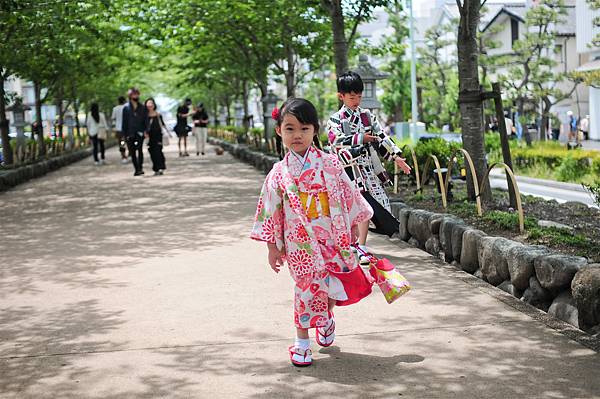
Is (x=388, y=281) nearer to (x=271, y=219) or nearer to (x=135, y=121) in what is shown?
(x=271, y=219)

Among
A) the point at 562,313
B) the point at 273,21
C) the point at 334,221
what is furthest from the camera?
the point at 273,21

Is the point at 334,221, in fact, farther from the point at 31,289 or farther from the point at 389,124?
the point at 389,124

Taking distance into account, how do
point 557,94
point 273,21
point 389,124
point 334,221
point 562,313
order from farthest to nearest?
point 389,124 < point 557,94 < point 273,21 < point 562,313 < point 334,221

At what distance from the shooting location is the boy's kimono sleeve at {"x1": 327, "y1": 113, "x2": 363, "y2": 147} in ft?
24.8

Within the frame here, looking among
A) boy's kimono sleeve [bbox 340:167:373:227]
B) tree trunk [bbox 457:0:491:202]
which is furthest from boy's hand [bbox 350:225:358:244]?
tree trunk [bbox 457:0:491:202]

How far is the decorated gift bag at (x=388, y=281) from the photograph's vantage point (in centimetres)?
475

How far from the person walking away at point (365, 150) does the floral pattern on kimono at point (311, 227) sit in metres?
2.70

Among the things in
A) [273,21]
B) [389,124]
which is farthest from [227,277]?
[389,124]

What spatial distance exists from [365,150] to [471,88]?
2.39 m

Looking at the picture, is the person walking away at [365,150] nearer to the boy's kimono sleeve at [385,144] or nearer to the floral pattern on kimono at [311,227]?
the boy's kimono sleeve at [385,144]

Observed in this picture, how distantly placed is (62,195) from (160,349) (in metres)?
11.2

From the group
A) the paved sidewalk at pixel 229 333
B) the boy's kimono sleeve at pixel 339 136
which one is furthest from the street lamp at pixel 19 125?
the boy's kimono sleeve at pixel 339 136

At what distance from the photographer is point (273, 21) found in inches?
832

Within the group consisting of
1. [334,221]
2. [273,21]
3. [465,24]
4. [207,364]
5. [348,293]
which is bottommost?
[207,364]
